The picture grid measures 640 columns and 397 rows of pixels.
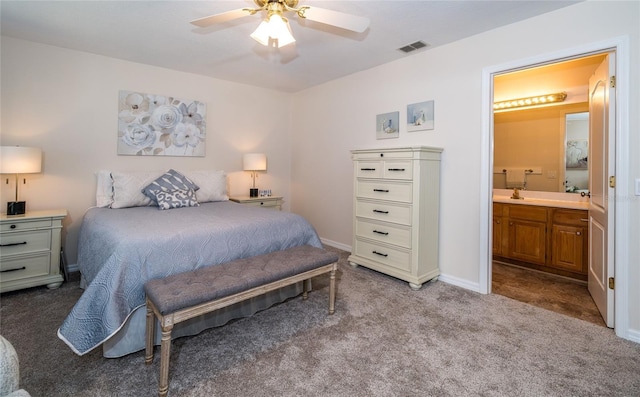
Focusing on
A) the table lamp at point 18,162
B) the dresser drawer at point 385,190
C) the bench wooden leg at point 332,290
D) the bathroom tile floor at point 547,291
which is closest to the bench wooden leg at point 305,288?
the bench wooden leg at point 332,290

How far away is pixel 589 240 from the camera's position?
2.78 metres

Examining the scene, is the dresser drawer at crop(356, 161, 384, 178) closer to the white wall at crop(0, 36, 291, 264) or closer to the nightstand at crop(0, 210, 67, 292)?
the white wall at crop(0, 36, 291, 264)

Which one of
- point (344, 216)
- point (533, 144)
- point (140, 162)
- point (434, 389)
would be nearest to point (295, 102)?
point (344, 216)

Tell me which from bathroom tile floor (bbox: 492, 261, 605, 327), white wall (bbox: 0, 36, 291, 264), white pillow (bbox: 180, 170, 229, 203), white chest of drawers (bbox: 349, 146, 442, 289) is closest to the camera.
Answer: bathroom tile floor (bbox: 492, 261, 605, 327)

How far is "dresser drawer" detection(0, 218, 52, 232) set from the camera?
2.63m

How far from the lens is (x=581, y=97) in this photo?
11.1 feet

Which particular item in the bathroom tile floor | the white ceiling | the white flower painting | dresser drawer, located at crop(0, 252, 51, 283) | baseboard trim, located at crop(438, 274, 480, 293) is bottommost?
the bathroom tile floor

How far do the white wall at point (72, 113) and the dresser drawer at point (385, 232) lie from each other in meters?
2.36

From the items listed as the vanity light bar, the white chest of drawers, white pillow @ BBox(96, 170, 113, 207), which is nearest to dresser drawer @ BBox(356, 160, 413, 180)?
the white chest of drawers

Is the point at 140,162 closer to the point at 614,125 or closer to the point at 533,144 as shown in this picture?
the point at 614,125

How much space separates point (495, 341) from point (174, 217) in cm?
264

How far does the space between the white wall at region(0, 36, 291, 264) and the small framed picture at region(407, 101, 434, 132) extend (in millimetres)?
2663

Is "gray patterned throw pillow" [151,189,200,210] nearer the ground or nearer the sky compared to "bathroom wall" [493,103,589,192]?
nearer the ground

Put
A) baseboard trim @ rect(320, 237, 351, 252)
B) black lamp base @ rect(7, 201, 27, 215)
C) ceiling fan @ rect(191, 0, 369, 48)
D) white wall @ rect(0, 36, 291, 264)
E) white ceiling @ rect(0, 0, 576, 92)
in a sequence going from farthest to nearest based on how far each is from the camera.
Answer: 1. baseboard trim @ rect(320, 237, 351, 252)
2. white wall @ rect(0, 36, 291, 264)
3. black lamp base @ rect(7, 201, 27, 215)
4. white ceiling @ rect(0, 0, 576, 92)
5. ceiling fan @ rect(191, 0, 369, 48)
